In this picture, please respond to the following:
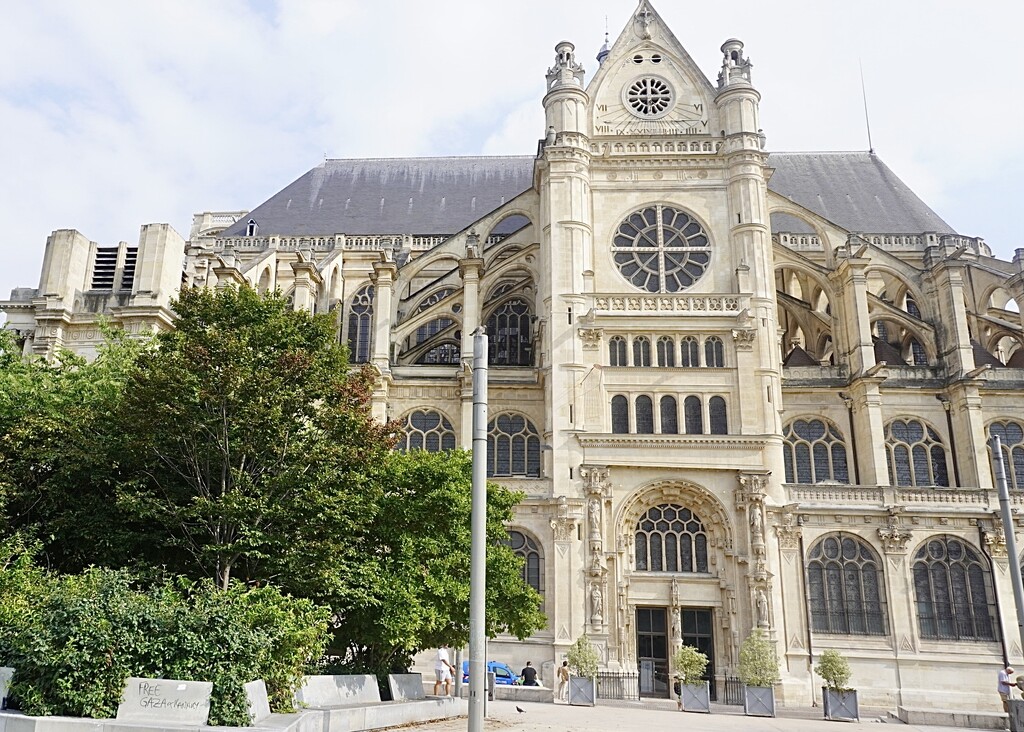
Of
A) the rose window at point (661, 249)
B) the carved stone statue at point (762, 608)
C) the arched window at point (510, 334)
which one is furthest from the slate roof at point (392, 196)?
the carved stone statue at point (762, 608)

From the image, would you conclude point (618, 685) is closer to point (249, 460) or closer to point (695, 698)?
point (695, 698)

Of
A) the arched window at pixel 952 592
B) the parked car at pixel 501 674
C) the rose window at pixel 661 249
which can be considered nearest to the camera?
the parked car at pixel 501 674

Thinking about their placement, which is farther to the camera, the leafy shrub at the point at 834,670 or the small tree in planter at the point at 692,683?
the leafy shrub at the point at 834,670

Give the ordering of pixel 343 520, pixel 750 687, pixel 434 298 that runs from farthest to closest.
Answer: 1. pixel 434 298
2. pixel 750 687
3. pixel 343 520

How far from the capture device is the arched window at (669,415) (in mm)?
30453

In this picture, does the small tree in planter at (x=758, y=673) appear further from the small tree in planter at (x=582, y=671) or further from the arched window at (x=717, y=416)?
the arched window at (x=717, y=416)

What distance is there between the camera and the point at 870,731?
19.4m

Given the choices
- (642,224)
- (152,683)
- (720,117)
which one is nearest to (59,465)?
(152,683)

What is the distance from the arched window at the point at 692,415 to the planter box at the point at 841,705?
31.7ft

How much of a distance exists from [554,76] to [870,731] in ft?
85.5

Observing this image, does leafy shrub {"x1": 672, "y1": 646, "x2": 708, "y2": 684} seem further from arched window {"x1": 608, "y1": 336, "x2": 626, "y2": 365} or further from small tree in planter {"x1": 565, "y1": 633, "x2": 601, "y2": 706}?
arched window {"x1": 608, "y1": 336, "x2": 626, "y2": 365}

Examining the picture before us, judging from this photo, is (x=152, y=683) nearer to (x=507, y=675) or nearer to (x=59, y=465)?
(x=59, y=465)

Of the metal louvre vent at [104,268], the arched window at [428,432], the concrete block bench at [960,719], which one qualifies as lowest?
the concrete block bench at [960,719]

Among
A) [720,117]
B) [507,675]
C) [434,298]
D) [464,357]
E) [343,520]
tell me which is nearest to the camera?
[343,520]
